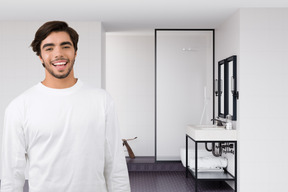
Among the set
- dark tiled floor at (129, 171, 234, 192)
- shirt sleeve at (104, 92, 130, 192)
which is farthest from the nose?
dark tiled floor at (129, 171, 234, 192)

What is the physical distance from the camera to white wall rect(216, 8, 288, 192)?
Result: 4.62m

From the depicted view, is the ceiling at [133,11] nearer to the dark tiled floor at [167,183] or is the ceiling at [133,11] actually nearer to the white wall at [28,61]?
the white wall at [28,61]

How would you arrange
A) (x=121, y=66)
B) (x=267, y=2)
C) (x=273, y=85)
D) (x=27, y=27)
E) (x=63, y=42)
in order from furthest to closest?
(x=121, y=66) → (x=27, y=27) → (x=273, y=85) → (x=267, y=2) → (x=63, y=42)

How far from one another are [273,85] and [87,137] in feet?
12.3

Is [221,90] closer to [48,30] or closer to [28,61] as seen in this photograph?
[28,61]

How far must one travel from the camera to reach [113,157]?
1351 millimetres

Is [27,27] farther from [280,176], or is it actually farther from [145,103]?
[280,176]

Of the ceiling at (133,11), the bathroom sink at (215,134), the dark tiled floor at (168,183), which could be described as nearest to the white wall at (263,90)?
the bathroom sink at (215,134)

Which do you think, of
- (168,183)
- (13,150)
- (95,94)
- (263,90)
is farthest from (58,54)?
(168,183)

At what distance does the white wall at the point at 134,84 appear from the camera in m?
7.31

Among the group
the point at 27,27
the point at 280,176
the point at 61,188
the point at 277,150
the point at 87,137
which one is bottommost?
the point at 280,176

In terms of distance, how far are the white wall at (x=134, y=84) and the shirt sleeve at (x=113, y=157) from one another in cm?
596

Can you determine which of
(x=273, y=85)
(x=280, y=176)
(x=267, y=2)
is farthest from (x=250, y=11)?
(x=280, y=176)

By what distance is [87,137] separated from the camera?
1277 millimetres
